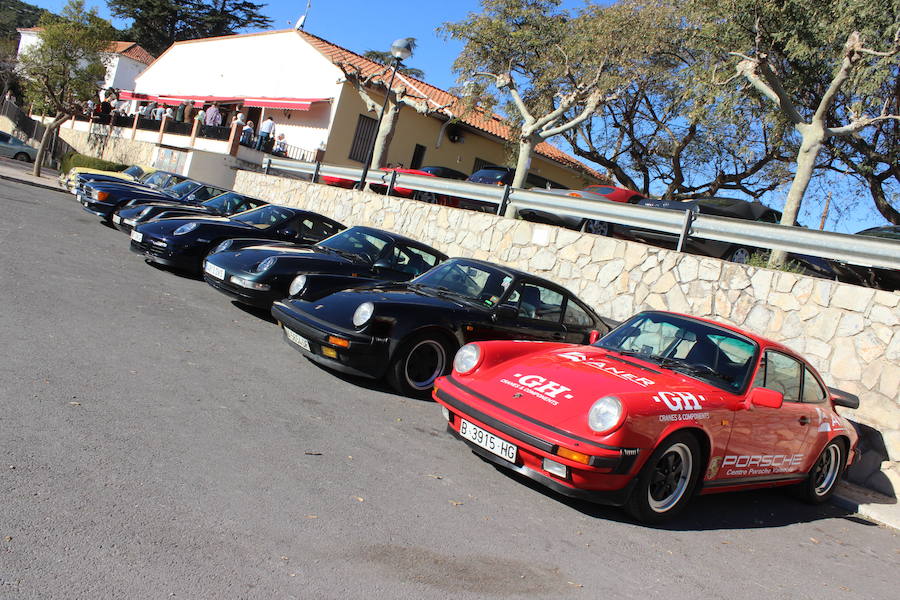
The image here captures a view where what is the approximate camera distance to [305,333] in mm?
6418

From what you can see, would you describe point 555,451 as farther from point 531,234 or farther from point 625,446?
point 531,234

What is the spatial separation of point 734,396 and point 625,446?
50.1 inches

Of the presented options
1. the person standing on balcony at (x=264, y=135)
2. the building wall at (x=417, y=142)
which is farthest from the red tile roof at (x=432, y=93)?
the person standing on balcony at (x=264, y=135)

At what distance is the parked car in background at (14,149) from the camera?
3234 centimetres

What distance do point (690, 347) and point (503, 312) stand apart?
1.97 meters

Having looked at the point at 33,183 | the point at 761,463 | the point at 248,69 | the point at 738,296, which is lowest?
the point at 33,183

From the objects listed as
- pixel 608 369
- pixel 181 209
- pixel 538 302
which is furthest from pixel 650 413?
pixel 181 209

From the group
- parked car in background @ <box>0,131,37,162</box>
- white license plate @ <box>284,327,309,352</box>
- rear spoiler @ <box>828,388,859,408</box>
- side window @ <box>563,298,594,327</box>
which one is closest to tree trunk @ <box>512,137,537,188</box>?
side window @ <box>563,298,594,327</box>

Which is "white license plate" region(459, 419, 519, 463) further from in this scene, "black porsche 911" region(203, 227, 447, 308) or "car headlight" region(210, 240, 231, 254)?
"car headlight" region(210, 240, 231, 254)

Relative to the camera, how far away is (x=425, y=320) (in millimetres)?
6414

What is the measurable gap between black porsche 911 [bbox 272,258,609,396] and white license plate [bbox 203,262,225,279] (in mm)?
1738

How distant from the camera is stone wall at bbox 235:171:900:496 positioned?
724 cm

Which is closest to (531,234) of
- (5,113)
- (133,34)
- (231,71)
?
(231,71)

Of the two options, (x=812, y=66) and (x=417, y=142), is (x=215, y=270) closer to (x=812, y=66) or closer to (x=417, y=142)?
(x=812, y=66)
